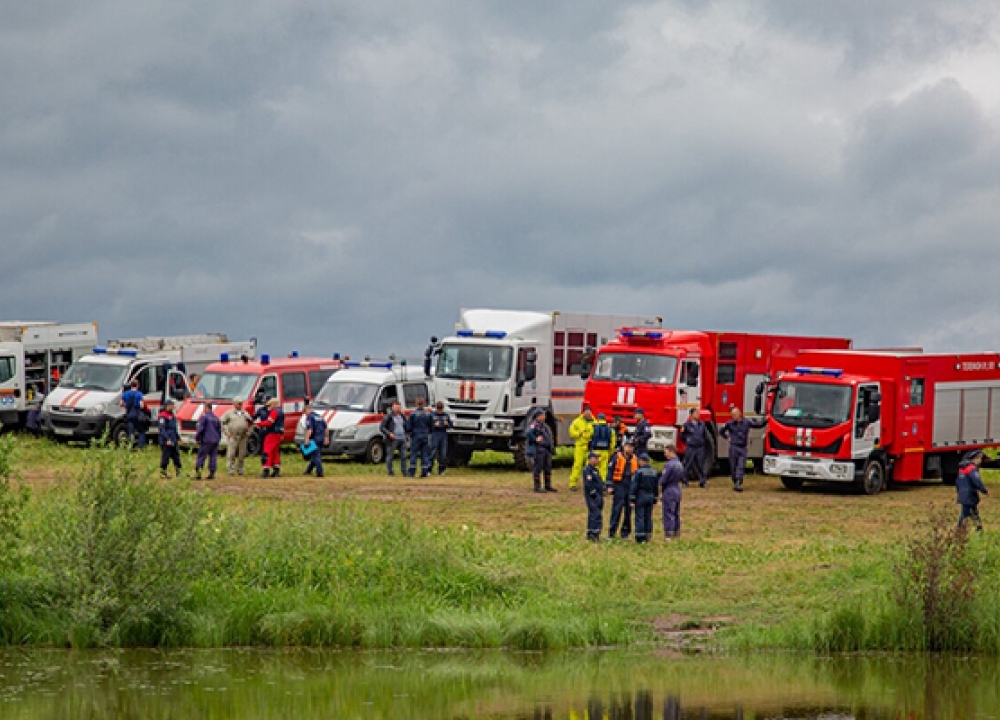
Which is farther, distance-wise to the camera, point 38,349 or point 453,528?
point 38,349

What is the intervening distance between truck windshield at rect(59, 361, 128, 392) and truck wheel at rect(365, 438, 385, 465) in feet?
23.5

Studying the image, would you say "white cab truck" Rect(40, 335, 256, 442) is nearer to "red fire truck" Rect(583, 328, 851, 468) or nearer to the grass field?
"red fire truck" Rect(583, 328, 851, 468)

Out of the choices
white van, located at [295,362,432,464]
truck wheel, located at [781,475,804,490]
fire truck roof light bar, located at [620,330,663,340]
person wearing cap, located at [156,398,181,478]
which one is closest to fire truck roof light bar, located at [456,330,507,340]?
white van, located at [295,362,432,464]

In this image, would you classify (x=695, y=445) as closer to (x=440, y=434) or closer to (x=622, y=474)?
(x=440, y=434)

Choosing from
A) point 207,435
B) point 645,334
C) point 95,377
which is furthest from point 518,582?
point 95,377

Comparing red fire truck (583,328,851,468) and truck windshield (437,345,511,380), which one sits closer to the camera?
red fire truck (583,328,851,468)

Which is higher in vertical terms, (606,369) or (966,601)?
(606,369)

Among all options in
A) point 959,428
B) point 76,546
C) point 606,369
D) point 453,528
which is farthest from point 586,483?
point 959,428

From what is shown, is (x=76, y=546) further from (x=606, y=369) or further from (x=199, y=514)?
(x=606, y=369)

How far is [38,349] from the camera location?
4475 centimetres

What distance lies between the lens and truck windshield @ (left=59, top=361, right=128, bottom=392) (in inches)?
1676

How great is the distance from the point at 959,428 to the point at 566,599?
18813mm

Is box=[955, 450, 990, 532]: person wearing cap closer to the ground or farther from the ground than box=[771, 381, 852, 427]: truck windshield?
closer to the ground

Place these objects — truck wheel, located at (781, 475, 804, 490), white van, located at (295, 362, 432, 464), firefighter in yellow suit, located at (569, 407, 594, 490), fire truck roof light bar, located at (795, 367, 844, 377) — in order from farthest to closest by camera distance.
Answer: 1. white van, located at (295, 362, 432, 464)
2. truck wheel, located at (781, 475, 804, 490)
3. fire truck roof light bar, located at (795, 367, 844, 377)
4. firefighter in yellow suit, located at (569, 407, 594, 490)
